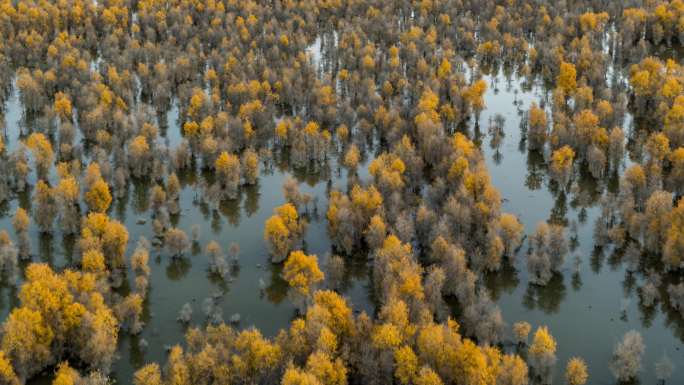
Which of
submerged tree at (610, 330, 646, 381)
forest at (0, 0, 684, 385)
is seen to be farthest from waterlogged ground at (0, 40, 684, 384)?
submerged tree at (610, 330, 646, 381)

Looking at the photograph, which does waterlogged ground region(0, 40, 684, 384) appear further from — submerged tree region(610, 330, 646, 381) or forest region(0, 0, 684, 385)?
submerged tree region(610, 330, 646, 381)

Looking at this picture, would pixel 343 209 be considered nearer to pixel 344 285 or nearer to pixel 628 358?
pixel 344 285

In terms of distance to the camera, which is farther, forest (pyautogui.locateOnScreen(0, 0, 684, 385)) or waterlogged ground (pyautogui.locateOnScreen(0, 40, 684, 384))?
waterlogged ground (pyautogui.locateOnScreen(0, 40, 684, 384))

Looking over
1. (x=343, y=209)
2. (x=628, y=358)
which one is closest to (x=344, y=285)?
(x=343, y=209)

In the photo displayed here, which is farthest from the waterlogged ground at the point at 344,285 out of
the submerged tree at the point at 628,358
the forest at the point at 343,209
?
the submerged tree at the point at 628,358

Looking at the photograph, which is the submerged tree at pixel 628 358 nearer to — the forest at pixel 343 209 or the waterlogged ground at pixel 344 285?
the forest at pixel 343 209
